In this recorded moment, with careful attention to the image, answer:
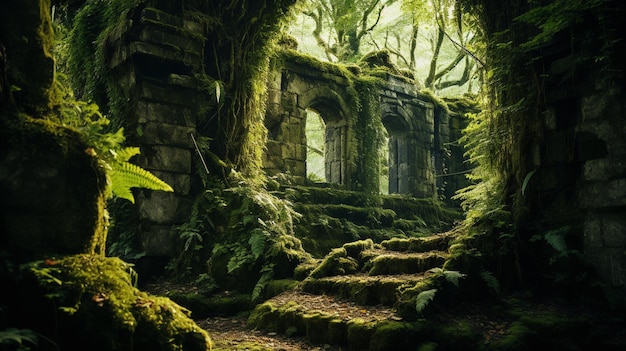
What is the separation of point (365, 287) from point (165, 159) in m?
3.83

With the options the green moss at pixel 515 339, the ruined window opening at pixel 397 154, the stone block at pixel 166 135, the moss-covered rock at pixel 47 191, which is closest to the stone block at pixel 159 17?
the stone block at pixel 166 135

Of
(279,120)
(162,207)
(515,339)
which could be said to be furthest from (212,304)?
(279,120)

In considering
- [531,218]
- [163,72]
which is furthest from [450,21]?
[163,72]

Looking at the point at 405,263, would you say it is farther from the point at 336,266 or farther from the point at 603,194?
the point at 603,194

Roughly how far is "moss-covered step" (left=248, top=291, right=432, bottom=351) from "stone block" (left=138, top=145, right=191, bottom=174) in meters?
2.81

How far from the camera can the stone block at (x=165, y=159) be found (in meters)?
7.66

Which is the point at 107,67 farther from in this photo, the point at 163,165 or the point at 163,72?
the point at 163,165

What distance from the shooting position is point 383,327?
15.6 feet

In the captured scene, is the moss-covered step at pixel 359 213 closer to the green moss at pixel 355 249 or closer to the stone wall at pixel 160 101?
the green moss at pixel 355 249

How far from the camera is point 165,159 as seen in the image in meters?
7.82

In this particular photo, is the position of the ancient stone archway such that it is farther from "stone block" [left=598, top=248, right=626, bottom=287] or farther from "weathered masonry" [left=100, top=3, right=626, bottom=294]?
"stone block" [left=598, top=248, right=626, bottom=287]

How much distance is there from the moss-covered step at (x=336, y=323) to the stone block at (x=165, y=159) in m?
2.81

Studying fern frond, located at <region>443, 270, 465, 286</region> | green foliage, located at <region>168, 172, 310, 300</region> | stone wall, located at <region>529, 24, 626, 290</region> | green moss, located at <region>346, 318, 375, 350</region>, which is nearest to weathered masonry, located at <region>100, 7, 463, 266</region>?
green foliage, located at <region>168, 172, 310, 300</region>

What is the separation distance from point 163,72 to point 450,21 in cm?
471
